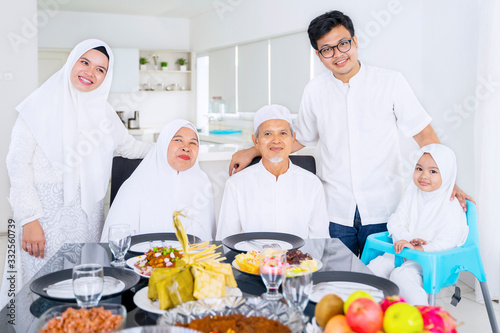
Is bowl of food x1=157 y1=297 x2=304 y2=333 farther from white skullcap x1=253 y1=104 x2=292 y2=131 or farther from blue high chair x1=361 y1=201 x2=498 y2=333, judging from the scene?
Result: white skullcap x1=253 y1=104 x2=292 y2=131

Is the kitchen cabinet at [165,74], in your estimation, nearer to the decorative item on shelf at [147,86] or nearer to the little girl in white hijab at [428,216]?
the decorative item on shelf at [147,86]

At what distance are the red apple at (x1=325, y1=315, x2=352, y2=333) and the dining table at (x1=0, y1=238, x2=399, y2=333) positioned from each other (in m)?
0.14

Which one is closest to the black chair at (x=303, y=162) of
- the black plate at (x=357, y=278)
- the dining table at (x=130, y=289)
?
the dining table at (x=130, y=289)

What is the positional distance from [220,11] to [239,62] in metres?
0.93

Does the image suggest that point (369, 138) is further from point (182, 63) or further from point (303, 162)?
point (182, 63)

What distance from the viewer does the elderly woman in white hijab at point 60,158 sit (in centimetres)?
226

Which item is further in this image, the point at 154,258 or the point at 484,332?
the point at 484,332

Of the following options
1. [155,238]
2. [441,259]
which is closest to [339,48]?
[441,259]

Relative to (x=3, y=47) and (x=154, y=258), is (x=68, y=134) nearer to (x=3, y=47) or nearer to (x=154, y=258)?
(x=154, y=258)

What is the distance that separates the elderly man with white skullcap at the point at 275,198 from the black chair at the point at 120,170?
0.53 m

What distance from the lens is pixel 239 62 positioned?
→ 741 cm

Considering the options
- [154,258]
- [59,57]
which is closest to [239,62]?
[59,57]

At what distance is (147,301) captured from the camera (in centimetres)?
130

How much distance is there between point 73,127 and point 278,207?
41.7 inches
